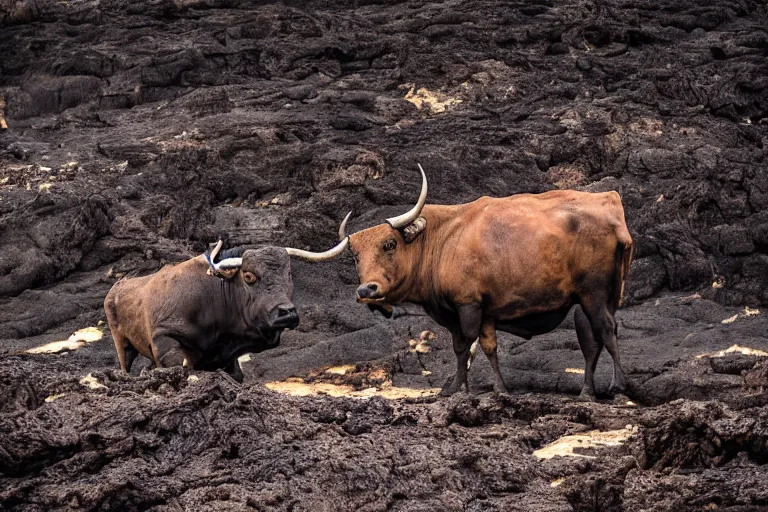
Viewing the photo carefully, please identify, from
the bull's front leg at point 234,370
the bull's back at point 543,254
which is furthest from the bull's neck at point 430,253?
the bull's front leg at point 234,370

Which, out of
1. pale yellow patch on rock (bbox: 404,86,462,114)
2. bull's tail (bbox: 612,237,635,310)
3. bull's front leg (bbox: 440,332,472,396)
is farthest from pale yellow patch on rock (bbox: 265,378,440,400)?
pale yellow patch on rock (bbox: 404,86,462,114)

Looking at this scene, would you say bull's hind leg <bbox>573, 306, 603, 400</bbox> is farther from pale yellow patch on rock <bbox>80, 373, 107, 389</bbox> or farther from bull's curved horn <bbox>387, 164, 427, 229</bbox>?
pale yellow patch on rock <bbox>80, 373, 107, 389</bbox>

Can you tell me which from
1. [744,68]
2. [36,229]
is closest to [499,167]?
[744,68]

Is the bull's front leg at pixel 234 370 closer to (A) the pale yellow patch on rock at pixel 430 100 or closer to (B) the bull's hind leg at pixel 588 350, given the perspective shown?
(B) the bull's hind leg at pixel 588 350

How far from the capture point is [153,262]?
55.1 ft

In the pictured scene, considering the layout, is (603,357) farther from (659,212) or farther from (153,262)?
(153,262)

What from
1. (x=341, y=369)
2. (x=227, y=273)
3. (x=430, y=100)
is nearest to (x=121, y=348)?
(x=227, y=273)

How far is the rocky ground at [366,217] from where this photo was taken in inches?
336

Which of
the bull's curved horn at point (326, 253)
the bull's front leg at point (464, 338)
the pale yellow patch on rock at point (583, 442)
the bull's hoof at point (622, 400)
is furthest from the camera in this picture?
the bull's curved horn at point (326, 253)

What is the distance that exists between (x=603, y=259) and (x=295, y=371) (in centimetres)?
390

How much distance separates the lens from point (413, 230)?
13109 millimetres

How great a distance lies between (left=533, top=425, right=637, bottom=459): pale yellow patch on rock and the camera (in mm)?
9211

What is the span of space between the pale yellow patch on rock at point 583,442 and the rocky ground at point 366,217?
0.32ft

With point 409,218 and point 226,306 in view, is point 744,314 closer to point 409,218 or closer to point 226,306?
point 409,218
